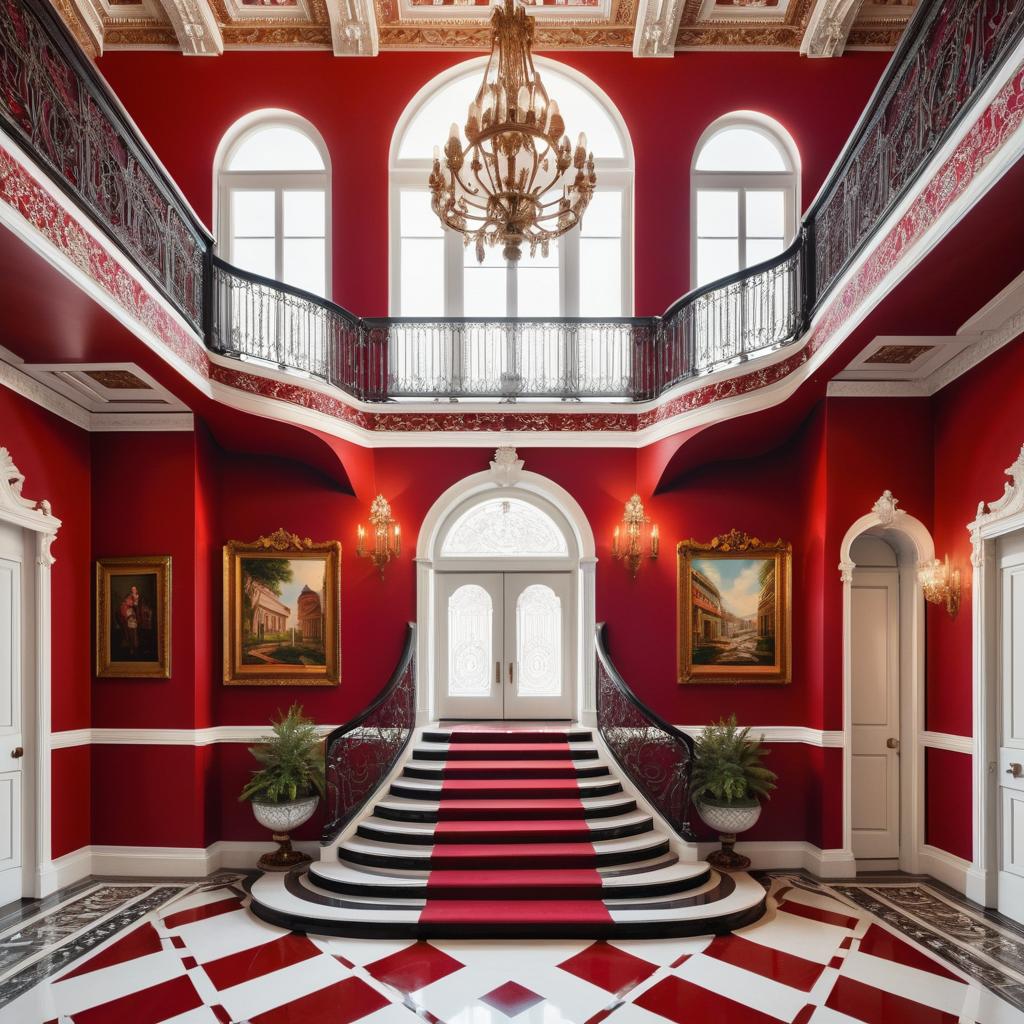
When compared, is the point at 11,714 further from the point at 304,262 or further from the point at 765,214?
the point at 765,214

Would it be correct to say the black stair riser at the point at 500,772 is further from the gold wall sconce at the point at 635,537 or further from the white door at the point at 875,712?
the white door at the point at 875,712

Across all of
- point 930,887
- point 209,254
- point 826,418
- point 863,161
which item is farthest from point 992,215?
point 209,254

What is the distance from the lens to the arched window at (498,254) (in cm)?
987

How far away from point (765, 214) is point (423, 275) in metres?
3.98

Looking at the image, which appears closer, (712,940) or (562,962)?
(562,962)

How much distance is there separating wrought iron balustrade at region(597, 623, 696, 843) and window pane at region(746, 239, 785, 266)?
4588 mm

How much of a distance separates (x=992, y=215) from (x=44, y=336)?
19.4 feet

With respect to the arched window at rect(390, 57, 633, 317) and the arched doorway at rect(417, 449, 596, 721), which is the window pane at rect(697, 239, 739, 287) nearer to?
the arched window at rect(390, 57, 633, 317)

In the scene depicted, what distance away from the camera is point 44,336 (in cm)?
602

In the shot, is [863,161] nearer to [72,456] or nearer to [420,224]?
[420,224]

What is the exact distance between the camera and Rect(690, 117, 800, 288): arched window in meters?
9.88

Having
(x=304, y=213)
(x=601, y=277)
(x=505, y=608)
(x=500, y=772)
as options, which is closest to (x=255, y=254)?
(x=304, y=213)

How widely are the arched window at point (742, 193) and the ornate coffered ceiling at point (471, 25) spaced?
3.13 ft

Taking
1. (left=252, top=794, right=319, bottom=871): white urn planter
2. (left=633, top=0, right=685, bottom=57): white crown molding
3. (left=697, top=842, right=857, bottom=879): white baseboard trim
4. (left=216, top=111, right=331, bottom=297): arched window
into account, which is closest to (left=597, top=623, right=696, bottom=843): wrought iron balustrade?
(left=697, top=842, right=857, bottom=879): white baseboard trim
